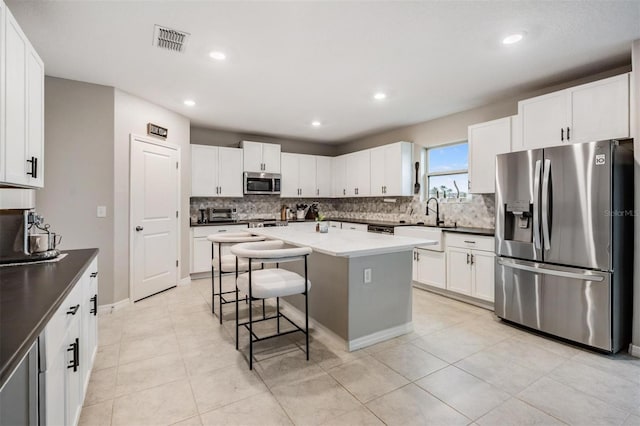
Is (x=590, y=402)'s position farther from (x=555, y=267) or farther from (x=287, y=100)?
(x=287, y=100)

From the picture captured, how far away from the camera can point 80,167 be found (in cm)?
338

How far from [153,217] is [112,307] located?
120 centimetres

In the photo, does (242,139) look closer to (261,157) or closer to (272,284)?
(261,157)

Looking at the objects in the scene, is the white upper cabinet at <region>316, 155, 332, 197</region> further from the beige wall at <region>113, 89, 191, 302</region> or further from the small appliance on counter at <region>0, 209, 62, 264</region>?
the small appliance on counter at <region>0, 209, 62, 264</region>

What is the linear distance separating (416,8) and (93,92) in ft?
11.5

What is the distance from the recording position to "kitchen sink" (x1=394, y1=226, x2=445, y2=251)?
406 cm

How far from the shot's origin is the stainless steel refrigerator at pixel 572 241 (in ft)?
8.14

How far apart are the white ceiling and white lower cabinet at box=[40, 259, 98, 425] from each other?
1.93 m

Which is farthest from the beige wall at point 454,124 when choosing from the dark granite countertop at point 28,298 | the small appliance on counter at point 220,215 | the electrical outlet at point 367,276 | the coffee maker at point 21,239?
the coffee maker at point 21,239

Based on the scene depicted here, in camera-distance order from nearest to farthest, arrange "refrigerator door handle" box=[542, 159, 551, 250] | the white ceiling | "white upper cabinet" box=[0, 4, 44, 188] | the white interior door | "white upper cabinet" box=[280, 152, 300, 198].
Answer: "white upper cabinet" box=[0, 4, 44, 188] → the white ceiling → "refrigerator door handle" box=[542, 159, 551, 250] → the white interior door → "white upper cabinet" box=[280, 152, 300, 198]

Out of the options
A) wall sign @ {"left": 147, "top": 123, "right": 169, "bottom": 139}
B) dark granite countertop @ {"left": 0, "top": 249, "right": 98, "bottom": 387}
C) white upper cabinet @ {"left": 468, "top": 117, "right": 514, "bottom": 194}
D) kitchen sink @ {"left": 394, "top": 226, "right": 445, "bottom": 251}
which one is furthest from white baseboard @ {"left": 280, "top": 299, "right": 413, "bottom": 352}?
wall sign @ {"left": 147, "top": 123, "right": 169, "bottom": 139}

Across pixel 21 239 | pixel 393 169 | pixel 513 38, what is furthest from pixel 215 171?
pixel 513 38

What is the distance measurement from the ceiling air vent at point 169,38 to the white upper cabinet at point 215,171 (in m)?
2.64

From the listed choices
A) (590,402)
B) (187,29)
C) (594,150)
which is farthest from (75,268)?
(594,150)
